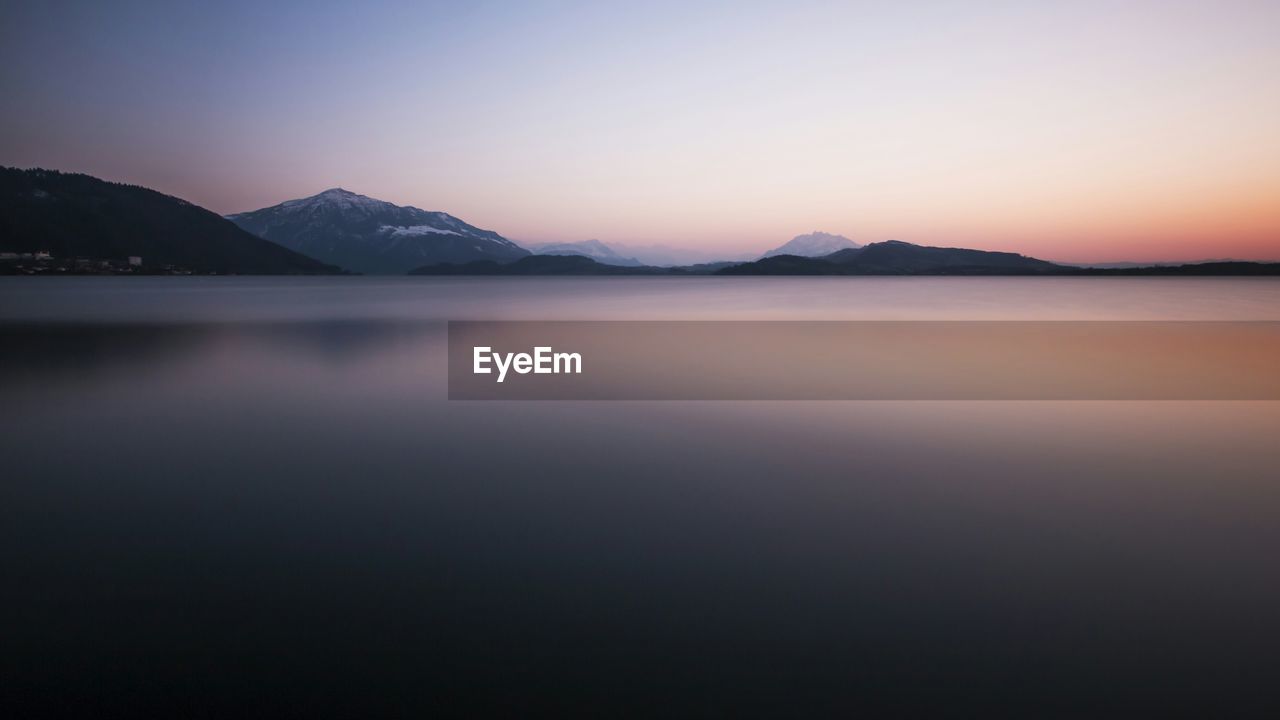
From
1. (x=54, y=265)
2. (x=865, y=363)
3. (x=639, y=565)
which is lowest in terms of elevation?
(x=639, y=565)

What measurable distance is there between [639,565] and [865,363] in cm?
1732

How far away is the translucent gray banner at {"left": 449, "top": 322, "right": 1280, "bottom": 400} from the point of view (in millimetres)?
Result: 16531

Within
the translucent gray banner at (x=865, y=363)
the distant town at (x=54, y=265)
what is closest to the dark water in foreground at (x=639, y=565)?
the translucent gray banner at (x=865, y=363)

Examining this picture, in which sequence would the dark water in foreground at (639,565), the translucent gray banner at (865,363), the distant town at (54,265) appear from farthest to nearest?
the distant town at (54,265)
the translucent gray banner at (865,363)
the dark water in foreground at (639,565)

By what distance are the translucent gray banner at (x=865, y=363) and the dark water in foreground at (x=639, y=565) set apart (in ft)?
10.8

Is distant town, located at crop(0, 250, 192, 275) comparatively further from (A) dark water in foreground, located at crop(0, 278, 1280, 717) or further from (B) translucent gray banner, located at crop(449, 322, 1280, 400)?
(A) dark water in foreground, located at crop(0, 278, 1280, 717)

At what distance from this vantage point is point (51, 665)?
450 cm

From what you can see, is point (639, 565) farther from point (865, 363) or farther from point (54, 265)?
point (54, 265)

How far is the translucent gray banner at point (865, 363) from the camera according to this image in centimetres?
1653

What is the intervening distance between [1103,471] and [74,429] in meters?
17.5

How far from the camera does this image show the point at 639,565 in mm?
6340

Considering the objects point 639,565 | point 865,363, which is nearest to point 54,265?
point 865,363

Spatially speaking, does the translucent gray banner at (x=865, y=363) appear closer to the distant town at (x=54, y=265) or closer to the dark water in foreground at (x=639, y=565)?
the dark water in foreground at (x=639, y=565)

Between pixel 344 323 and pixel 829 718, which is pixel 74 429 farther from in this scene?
pixel 344 323
